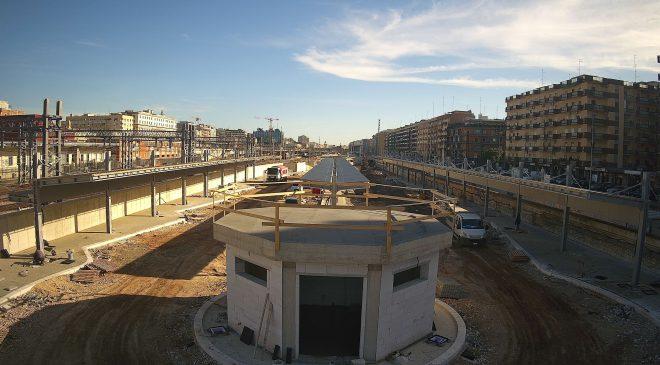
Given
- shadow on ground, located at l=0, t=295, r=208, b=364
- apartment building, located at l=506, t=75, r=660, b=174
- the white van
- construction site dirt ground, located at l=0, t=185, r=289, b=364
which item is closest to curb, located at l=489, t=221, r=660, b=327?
the white van

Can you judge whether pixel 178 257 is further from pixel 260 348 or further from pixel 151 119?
pixel 151 119

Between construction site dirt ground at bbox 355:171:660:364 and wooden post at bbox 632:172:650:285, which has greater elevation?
wooden post at bbox 632:172:650:285

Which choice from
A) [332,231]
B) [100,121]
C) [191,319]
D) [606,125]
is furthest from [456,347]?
[100,121]

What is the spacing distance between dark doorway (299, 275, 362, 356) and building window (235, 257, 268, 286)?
1.02 meters

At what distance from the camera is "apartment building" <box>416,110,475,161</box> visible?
12431cm

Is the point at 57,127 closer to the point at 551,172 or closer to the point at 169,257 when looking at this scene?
the point at 169,257

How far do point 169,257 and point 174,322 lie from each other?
846 centimetres

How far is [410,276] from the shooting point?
34.0ft

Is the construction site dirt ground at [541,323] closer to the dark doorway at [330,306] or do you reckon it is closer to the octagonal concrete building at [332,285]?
the octagonal concrete building at [332,285]

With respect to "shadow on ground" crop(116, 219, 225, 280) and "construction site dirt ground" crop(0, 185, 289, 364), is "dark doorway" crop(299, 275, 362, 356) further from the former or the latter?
"shadow on ground" crop(116, 219, 225, 280)

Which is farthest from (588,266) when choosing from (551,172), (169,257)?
(551,172)

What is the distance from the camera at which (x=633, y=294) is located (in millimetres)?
15344

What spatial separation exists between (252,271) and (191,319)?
3.66 m

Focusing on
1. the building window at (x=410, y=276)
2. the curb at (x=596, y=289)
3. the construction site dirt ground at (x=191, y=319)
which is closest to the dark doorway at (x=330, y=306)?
the building window at (x=410, y=276)
